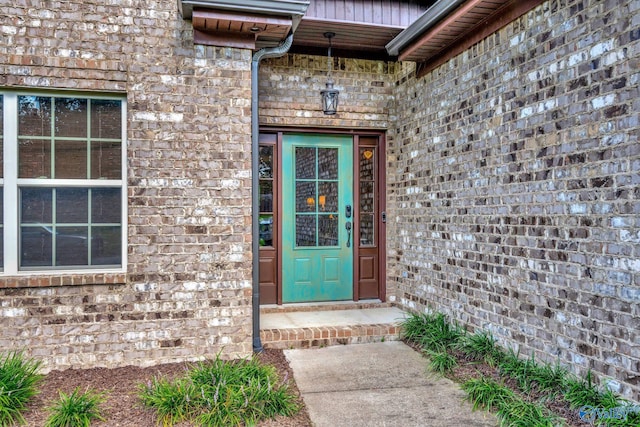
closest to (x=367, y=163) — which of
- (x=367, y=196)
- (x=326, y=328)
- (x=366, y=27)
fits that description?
(x=367, y=196)

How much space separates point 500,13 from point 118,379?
170 inches

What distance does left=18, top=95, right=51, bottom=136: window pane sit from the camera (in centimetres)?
387

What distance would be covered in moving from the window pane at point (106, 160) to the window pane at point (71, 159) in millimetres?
70

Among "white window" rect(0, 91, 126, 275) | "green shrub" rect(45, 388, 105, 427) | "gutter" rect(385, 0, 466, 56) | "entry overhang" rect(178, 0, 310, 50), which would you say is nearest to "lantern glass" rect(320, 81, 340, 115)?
"gutter" rect(385, 0, 466, 56)

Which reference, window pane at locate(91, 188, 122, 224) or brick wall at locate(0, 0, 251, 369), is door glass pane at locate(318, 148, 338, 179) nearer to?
brick wall at locate(0, 0, 251, 369)

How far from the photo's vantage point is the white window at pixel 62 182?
3807 mm

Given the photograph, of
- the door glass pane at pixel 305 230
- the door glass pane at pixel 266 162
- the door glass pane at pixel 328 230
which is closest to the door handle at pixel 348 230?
the door glass pane at pixel 328 230

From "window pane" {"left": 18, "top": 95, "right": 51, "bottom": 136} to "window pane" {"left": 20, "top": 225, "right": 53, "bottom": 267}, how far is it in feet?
2.57

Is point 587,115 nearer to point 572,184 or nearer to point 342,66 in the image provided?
point 572,184

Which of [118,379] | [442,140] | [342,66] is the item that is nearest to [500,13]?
[442,140]

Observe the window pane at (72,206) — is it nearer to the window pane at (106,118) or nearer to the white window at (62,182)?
the white window at (62,182)

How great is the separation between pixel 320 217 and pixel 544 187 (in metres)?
2.84

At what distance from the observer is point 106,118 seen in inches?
159

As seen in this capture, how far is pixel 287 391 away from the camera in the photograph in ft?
11.2
